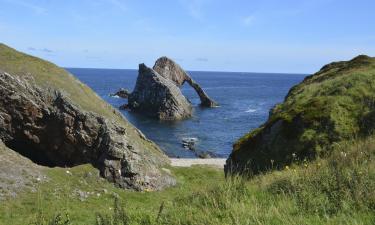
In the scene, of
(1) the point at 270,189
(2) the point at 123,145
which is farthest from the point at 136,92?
(1) the point at 270,189

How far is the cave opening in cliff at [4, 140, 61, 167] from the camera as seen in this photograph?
134ft

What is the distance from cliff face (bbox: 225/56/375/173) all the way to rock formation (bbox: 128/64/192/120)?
312 feet

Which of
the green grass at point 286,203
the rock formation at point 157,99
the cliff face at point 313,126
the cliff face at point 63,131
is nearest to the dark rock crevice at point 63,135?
the cliff face at point 63,131

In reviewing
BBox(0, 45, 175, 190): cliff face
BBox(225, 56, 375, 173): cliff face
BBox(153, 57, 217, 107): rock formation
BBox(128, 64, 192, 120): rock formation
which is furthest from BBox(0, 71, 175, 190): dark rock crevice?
BBox(153, 57, 217, 107): rock formation

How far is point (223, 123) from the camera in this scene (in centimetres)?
10756

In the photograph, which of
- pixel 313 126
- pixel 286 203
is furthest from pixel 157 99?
pixel 286 203

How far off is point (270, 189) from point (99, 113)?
32.9m

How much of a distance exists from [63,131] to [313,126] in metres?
25.4

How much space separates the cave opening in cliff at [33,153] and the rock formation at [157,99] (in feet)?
251

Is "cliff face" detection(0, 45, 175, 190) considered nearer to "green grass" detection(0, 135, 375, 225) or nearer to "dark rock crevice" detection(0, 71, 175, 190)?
"dark rock crevice" detection(0, 71, 175, 190)

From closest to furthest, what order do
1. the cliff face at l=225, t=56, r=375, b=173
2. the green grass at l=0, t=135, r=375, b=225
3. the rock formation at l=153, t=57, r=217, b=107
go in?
the green grass at l=0, t=135, r=375, b=225, the cliff face at l=225, t=56, r=375, b=173, the rock formation at l=153, t=57, r=217, b=107

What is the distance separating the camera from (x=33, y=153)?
42.0 m

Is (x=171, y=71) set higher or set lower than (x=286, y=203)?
higher

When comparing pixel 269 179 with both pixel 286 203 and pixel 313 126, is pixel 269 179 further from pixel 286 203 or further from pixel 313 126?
pixel 313 126
